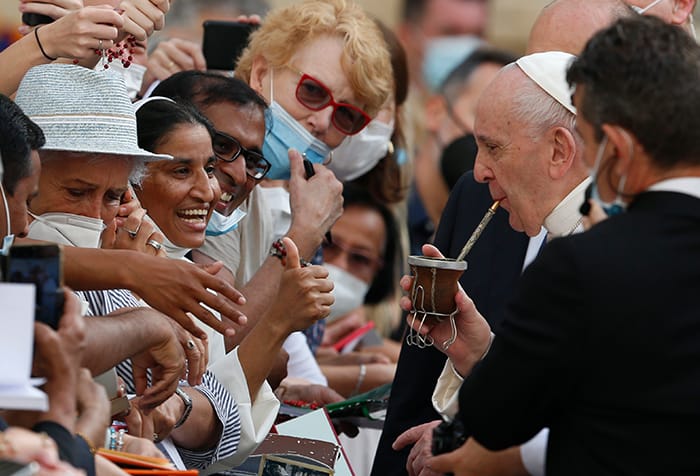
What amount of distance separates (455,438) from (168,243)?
1350mm

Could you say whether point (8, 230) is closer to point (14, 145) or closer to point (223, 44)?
point (14, 145)

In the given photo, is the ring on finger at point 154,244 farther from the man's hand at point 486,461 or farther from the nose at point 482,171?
the man's hand at point 486,461

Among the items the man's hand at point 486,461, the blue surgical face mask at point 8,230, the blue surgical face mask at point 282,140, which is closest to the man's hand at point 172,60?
the blue surgical face mask at point 282,140

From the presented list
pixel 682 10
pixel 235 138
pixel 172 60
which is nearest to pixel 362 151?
pixel 172 60

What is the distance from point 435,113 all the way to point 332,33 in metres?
3.83

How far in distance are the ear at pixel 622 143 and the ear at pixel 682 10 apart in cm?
231

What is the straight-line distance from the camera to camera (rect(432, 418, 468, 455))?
3250mm

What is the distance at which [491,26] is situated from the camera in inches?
516

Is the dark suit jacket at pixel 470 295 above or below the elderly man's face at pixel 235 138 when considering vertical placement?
below

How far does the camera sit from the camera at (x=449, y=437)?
3250mm

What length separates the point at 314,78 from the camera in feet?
16.6

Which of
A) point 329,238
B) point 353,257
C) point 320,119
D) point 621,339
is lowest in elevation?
point 353,257

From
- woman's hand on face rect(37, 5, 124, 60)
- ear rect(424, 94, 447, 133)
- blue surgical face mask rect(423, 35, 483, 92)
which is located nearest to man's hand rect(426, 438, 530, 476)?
woman's hand on face rect(37, 5, 124, 60)

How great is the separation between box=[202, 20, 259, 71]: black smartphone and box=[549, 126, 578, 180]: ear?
6.96 feet
